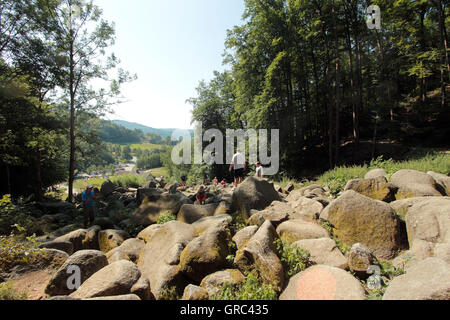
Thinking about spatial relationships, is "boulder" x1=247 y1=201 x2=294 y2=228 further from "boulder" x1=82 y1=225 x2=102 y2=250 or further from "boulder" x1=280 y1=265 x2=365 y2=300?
"boulder" x1=82 y1=225 x2=102 y2=250

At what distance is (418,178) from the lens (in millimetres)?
5203

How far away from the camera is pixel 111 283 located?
2.96 metres

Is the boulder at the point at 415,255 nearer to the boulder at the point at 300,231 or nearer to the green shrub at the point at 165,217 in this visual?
the boulder at the point at 300,231

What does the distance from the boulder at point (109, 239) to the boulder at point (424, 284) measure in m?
5.80

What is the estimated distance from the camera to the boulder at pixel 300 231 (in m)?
3.95

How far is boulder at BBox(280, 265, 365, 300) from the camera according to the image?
8.06ft

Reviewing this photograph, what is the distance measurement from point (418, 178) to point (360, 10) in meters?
15.9

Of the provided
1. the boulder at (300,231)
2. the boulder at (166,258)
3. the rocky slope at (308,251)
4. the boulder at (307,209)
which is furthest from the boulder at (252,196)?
the boulder at (166,258)

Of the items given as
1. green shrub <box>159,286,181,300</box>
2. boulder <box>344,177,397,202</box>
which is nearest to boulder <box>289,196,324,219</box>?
boulder <box>344,177,397,202</box>

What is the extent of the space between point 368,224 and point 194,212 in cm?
442

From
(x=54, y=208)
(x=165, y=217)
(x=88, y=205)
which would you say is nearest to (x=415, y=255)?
(x=165, y=217)

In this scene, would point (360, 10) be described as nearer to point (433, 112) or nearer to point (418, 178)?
point (433, 112)
